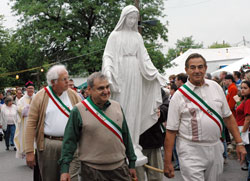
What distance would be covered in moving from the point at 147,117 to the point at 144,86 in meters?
0.49

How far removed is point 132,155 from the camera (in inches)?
157

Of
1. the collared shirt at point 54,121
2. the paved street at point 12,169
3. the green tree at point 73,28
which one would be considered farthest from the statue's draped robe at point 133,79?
→ the green tree at point 73,28

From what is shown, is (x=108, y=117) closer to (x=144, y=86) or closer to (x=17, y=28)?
(x=144, y=86)

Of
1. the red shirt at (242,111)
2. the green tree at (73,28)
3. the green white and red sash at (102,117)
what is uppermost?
the green tree at (73,28)

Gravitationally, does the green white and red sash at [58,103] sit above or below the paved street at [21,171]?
above

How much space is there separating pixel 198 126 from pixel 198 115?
12cm

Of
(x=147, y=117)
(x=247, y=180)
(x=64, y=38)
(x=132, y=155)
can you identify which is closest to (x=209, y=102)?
(x=132, y=155)

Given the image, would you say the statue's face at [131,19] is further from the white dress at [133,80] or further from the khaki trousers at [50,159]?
the khaki trousers at [50,159]

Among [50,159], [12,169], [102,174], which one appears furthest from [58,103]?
[12,169]

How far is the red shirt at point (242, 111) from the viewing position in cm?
664

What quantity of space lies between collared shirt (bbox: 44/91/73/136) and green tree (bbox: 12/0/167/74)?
75.8ft

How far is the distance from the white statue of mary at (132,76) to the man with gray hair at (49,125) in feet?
2.55

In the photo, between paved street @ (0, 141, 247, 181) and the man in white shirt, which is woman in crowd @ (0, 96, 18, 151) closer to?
paved street @ (0, 141, 247, 181)

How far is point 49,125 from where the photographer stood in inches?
196
